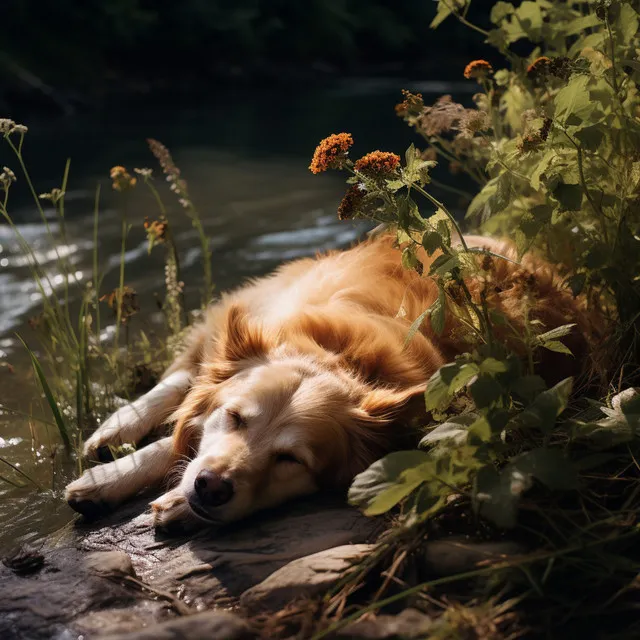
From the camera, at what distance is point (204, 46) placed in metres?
17.5

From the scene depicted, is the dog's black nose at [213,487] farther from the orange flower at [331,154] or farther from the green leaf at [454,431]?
the orange flower at [331,154]

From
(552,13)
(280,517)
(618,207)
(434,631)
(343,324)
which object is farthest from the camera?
(552,13)

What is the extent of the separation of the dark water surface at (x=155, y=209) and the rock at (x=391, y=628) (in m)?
1.25

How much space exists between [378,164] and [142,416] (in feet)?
4.95

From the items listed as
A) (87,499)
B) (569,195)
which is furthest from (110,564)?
(569,195)

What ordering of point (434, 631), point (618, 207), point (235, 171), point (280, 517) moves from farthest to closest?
1. point (235, 171)
2. point (618, 207)
3. point (280, 517)
4. point (434, 631)

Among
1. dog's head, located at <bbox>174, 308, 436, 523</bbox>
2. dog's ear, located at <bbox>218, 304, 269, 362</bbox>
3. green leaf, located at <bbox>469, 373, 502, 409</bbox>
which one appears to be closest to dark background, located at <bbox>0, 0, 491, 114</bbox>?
dog's ear, located at <bbox>218, 304, 269, 362</bbox>

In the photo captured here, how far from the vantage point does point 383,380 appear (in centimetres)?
278

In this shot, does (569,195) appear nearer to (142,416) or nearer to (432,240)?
(432,240)

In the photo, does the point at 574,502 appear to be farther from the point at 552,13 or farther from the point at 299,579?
the point at 552,13

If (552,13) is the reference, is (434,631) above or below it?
below

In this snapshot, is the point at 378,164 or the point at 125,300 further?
the point at 125,300

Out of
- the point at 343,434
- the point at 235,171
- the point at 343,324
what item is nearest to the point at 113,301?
the point at 343,324

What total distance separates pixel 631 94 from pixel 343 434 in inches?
61.7
